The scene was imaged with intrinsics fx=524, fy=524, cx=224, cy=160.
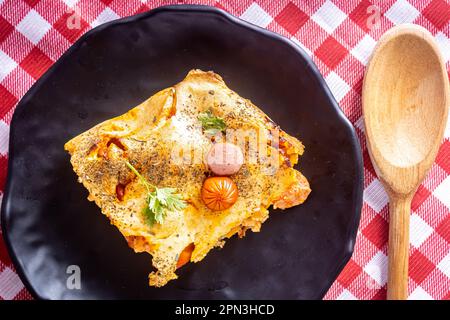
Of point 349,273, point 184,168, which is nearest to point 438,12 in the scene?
point 349,273

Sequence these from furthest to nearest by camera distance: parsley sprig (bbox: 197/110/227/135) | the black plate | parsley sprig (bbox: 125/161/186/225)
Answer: the black plate
parsley sprig (bbox: 197/110/227/135)
parsley sprig (bbox: 125/161/186/225)

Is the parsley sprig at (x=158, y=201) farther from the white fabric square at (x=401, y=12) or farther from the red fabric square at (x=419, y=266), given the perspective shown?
the white fabric square at (x=401, y=12)

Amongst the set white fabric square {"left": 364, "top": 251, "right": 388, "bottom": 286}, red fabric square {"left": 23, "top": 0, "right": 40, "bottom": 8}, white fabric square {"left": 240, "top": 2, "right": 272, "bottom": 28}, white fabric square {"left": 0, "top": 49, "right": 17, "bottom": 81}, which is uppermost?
white fabric square {"left": 240, "top": 2, "right": 272, "bottom": 28}

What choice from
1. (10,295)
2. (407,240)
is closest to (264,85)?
(407,240)

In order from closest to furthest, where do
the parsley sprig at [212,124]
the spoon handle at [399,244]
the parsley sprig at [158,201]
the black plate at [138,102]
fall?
1. the parsley sprig at [158,201]
2. the parsley sprig at [212,124]
3. the black plate at [138,102]
4. the spoon handle at [399,244]

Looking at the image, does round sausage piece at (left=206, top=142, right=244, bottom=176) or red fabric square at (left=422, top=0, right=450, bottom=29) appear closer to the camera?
round sausage piece at (left=206, top=142, right=244, bottom=176)

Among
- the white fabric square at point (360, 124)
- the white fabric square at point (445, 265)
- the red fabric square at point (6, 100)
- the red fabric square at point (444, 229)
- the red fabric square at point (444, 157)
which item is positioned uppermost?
the red fabric square at point (444, 157)

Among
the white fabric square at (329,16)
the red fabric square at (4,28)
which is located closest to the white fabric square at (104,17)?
the red fabric square at (4,28)

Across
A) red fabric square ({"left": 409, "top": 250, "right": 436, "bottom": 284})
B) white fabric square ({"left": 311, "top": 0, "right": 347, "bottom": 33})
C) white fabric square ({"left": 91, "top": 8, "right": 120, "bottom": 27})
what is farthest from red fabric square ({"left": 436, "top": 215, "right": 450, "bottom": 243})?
white fabric square ({"left": 91, "top": 8, "right": 120, "bottom": 27})

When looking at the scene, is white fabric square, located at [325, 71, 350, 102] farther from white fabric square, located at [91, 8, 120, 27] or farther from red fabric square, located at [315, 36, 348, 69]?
white fabric square, located at [91, 8, 120, 27]
